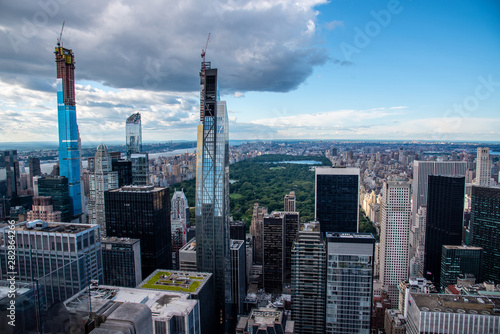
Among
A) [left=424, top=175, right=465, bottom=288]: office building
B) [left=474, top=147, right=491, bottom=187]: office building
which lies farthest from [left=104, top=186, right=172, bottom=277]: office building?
[left=474, top=147, right=491, bottom=187]: office building

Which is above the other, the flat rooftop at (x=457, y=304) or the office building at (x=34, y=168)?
the office building at (x=34, y=168)

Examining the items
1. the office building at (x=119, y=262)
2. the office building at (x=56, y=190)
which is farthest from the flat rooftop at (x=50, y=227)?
the office building at (x=56, y=190)

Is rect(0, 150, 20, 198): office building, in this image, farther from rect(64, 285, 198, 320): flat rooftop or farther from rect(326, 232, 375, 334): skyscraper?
rect(326, 232, 375, 334): skyscraper

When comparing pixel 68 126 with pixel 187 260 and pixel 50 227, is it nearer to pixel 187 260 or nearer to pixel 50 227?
pixel 187 260

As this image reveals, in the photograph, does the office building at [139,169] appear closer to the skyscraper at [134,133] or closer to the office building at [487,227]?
the skyscraper at [134,133]

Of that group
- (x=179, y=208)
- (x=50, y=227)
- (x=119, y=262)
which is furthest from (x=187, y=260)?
(x=179, y=208)

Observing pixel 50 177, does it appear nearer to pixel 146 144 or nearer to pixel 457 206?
pixel 146 144
